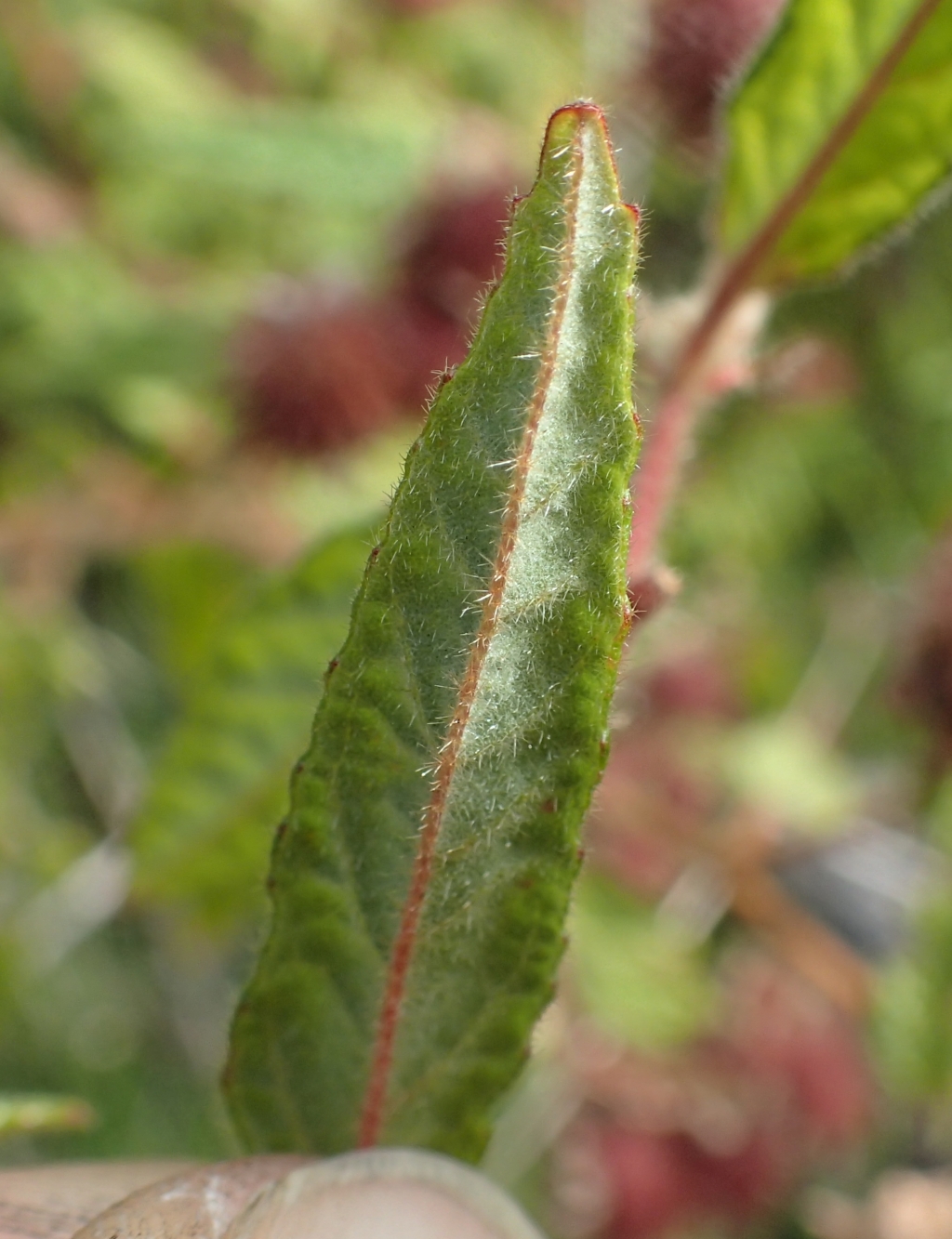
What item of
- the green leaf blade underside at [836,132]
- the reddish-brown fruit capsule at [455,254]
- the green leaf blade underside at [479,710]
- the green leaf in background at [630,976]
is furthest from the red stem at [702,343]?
the green leaf in background at [630,976]

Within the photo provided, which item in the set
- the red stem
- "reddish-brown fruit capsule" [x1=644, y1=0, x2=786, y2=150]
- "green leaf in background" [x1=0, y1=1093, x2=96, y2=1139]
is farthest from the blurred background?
"green leaf in background" [x1=0, y1=1093, x2=96, y2=1139]

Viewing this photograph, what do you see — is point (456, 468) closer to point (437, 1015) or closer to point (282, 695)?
point (437, 1015)

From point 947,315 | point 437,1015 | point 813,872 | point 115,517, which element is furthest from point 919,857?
point 437,1015

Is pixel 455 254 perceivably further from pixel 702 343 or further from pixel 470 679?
pixel 470 679

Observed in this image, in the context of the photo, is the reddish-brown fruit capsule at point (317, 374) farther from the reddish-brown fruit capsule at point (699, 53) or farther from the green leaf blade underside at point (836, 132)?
the green leaf blade underside at point (836, 132)

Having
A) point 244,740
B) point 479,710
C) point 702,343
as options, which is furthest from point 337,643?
point 479,710
